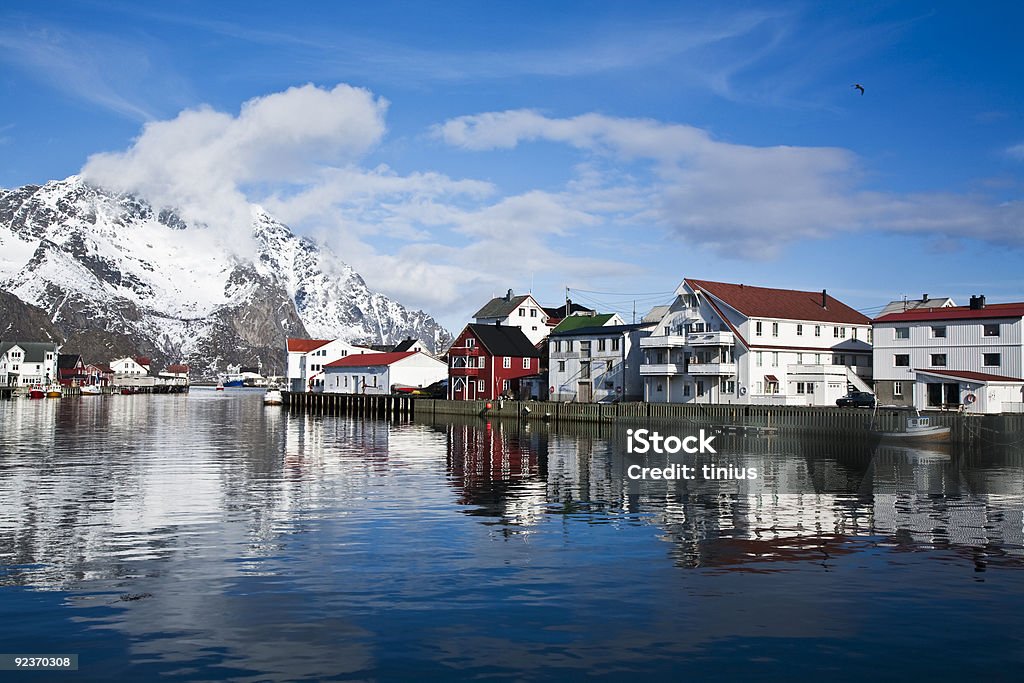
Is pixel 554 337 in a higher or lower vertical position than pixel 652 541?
higher

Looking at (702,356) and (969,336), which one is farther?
(702,356)

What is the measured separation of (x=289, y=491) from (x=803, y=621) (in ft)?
80.0

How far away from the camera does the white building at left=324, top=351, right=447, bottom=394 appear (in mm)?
124375

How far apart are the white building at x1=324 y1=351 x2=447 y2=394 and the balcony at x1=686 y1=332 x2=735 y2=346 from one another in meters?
51.3

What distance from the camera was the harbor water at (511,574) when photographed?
52.3 feet

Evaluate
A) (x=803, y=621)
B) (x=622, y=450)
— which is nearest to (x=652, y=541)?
(x=803, y=621)

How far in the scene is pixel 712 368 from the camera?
82.1 m

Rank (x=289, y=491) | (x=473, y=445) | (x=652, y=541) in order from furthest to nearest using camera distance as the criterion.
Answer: (x=473, y=445) < (x=289, y=491) < (x=652, y=541)

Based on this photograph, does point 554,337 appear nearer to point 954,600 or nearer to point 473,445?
point 473,445

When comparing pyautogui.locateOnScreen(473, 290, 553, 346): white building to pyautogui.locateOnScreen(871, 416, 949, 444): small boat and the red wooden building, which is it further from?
pyautogui.locateOnScreen(871, 416, 949, 444): small boat

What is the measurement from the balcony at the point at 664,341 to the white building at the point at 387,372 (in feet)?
155

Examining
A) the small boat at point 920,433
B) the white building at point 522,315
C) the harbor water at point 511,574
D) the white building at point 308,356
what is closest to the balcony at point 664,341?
the small boat at point 920,433

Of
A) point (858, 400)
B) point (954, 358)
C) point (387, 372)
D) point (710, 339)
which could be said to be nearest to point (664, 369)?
point (710, 339)

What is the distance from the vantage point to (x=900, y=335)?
75.1 metres
